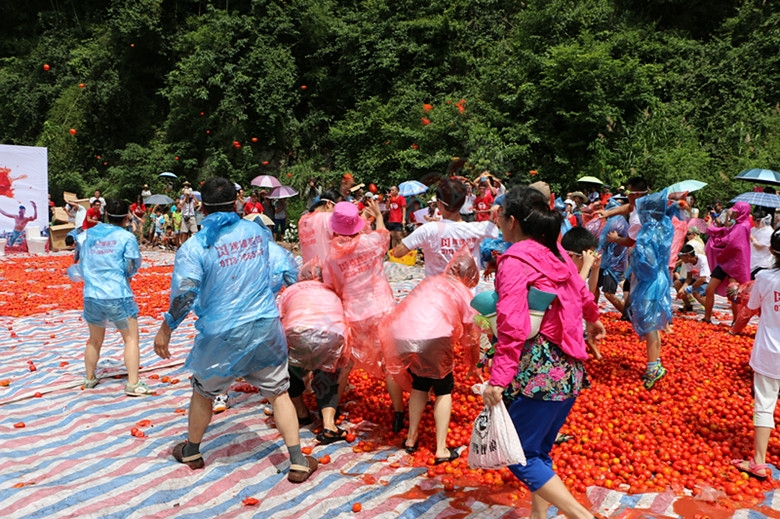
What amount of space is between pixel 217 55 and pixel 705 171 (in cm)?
1927

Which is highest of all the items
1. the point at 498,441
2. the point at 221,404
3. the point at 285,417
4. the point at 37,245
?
the point at 498,441

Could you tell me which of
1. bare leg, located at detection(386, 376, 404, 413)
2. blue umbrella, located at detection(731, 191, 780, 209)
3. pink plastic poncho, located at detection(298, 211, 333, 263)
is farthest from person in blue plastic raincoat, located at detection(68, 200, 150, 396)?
blue umbrella, located at detection(731, 191, 780, 209)

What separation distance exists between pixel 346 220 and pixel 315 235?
97 cm

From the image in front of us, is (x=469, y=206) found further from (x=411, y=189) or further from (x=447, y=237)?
(x=447, y=237)

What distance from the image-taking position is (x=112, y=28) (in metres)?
27.5

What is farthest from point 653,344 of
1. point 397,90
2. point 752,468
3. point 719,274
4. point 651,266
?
point 397,90

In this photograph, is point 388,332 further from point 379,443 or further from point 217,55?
point 217,55

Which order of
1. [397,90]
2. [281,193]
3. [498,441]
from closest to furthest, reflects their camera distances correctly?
[498,441] < [281,193] < [397,90]

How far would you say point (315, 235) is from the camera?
5.33 metres

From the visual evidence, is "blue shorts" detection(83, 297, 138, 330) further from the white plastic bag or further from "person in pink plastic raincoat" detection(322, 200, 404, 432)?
the white plastic bag

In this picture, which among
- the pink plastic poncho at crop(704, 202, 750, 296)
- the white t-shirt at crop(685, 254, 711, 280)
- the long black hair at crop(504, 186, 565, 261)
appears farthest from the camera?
the white t-shirt at crop(685, 254, 711, 280)

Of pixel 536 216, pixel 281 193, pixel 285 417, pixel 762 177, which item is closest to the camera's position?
pixel 536 216

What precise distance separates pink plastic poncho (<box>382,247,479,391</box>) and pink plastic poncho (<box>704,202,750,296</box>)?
16.8 feet

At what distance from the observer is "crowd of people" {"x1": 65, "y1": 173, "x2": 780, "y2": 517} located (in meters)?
2.83
